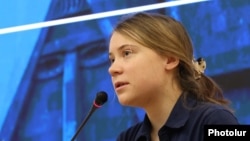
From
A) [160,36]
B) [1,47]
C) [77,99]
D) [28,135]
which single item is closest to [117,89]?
[160,36]

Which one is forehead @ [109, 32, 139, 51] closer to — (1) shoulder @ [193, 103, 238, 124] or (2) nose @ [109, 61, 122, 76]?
(2) nose @ [109, 61, 122, 76]

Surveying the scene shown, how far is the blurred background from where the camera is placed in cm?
197

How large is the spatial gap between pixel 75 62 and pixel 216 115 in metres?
1.24

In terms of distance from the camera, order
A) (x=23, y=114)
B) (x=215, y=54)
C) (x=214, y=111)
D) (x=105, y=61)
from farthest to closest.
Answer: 1. (x=23, y=114)
2. (x=105, y=61)
3. (x=215, y=54)
4. (x=214, y=111)

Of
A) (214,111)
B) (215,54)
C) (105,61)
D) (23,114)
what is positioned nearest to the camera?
(214,111)

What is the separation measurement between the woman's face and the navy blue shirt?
79 millimetres

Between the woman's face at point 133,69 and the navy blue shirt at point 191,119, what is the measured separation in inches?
3.1

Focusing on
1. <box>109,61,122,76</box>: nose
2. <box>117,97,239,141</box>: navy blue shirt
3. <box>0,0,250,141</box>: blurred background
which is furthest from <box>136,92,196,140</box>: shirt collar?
<box>0,0,250,141</box>: blurred background

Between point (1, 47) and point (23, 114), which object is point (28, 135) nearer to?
point (23, 114)

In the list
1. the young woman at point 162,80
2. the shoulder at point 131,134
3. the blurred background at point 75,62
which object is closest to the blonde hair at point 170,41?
the young woman at point 162,80

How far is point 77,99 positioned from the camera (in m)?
2.25

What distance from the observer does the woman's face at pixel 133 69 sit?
44.7 inches

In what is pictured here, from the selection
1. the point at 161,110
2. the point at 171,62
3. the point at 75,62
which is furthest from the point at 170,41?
the point at 75,62

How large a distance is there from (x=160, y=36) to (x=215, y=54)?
86 centimetres
